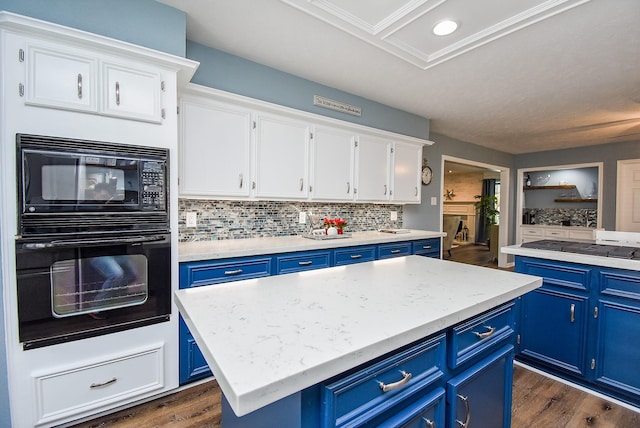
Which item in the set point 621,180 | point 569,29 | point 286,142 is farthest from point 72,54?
point 621,180

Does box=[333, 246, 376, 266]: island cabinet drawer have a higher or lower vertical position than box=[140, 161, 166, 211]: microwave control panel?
lower

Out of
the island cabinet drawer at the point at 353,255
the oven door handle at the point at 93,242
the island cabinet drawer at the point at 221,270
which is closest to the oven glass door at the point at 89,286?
the oven door handle at the point at 93,242

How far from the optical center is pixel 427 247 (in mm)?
3643

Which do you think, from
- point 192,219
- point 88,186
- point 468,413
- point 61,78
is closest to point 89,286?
point 88,186

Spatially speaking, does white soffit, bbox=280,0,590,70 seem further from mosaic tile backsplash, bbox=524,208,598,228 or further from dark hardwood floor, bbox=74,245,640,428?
mosaic tile backsplash, bbox=524,208,598,228

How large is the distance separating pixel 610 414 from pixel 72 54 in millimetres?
3864

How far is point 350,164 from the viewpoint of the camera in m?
3.29

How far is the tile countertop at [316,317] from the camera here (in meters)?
0.60

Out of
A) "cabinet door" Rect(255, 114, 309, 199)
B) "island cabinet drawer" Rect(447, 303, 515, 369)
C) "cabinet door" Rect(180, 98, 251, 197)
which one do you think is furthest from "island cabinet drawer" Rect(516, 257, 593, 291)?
"cabinet door" Rect(180, 98, 251, 197)

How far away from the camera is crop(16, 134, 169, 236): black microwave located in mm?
1494

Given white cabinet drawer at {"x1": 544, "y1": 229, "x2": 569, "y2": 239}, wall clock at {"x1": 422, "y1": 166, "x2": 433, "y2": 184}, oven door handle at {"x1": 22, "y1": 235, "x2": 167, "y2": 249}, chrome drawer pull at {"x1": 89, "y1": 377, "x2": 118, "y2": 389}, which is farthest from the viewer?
white cabinet drawer at {"x1": 544, "y1": 229, "x2": 569, "y2": 239}

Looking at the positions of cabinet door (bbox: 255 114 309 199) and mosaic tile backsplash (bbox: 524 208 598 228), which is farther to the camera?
mosaic tile backsplash (bbox: 524 208 598 228)

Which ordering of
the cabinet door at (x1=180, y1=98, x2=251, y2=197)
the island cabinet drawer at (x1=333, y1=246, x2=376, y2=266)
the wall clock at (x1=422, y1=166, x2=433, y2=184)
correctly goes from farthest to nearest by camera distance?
the wall clock at (x1=422, y1=166, x2=433, y2=184) → the island cabinet drawer at (x1=333, y1=246, x2=376, y2=266) → the cabinet door at (x1=180, y1=98, x2=251, y2=197)

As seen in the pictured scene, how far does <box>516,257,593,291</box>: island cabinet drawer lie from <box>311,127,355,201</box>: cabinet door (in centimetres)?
175
